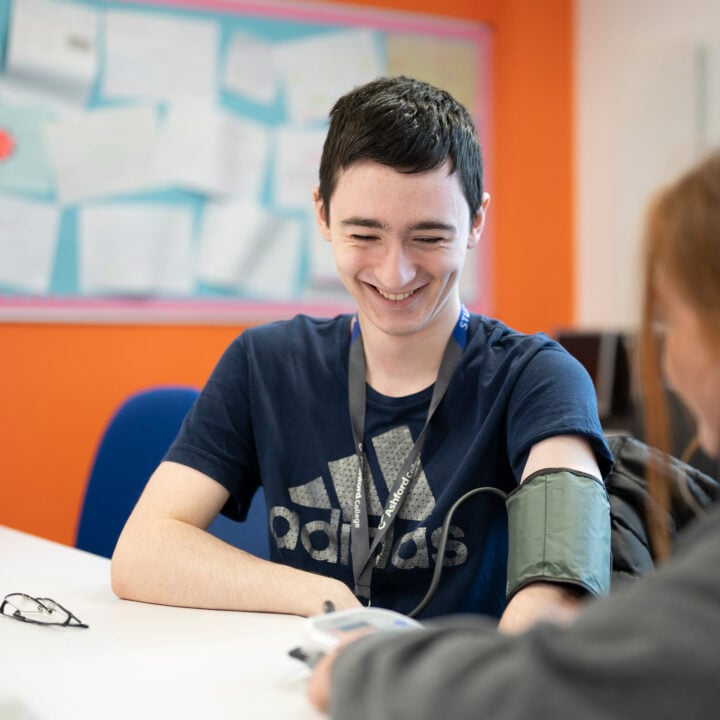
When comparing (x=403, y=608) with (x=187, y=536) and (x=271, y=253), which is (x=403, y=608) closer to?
A: (x=187, y=536)

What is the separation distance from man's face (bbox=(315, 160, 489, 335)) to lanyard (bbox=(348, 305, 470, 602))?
0.07 m

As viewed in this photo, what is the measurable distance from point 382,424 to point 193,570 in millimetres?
384

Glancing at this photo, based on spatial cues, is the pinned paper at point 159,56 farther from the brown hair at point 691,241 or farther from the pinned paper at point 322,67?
the brown hair at point 691,241

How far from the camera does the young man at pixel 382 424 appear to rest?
140cm

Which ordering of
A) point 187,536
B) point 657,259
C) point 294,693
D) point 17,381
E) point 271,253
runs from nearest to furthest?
point 657,259, point 294,693, point 187,536, point 17,381, point 271,253

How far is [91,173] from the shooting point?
316cm

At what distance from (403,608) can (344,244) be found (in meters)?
0.58

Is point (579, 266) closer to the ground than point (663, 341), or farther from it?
farther from it

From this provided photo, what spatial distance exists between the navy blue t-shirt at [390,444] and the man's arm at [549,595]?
0.10 feet

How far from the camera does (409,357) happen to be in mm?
1621

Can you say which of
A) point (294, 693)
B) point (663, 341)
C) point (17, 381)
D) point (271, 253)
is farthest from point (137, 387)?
point (663, 341)

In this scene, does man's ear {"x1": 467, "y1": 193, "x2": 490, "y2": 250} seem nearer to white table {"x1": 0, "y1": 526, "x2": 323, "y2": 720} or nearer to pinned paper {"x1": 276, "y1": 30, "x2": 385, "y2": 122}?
white table {"x1": 0, "y1": 526, "x2": 323, "y2": 720}

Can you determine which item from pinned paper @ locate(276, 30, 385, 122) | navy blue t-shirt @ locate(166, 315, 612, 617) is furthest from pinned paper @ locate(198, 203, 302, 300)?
navy blue t-shirt @ locate(166, 315, 612, 617)

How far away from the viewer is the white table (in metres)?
0.96
